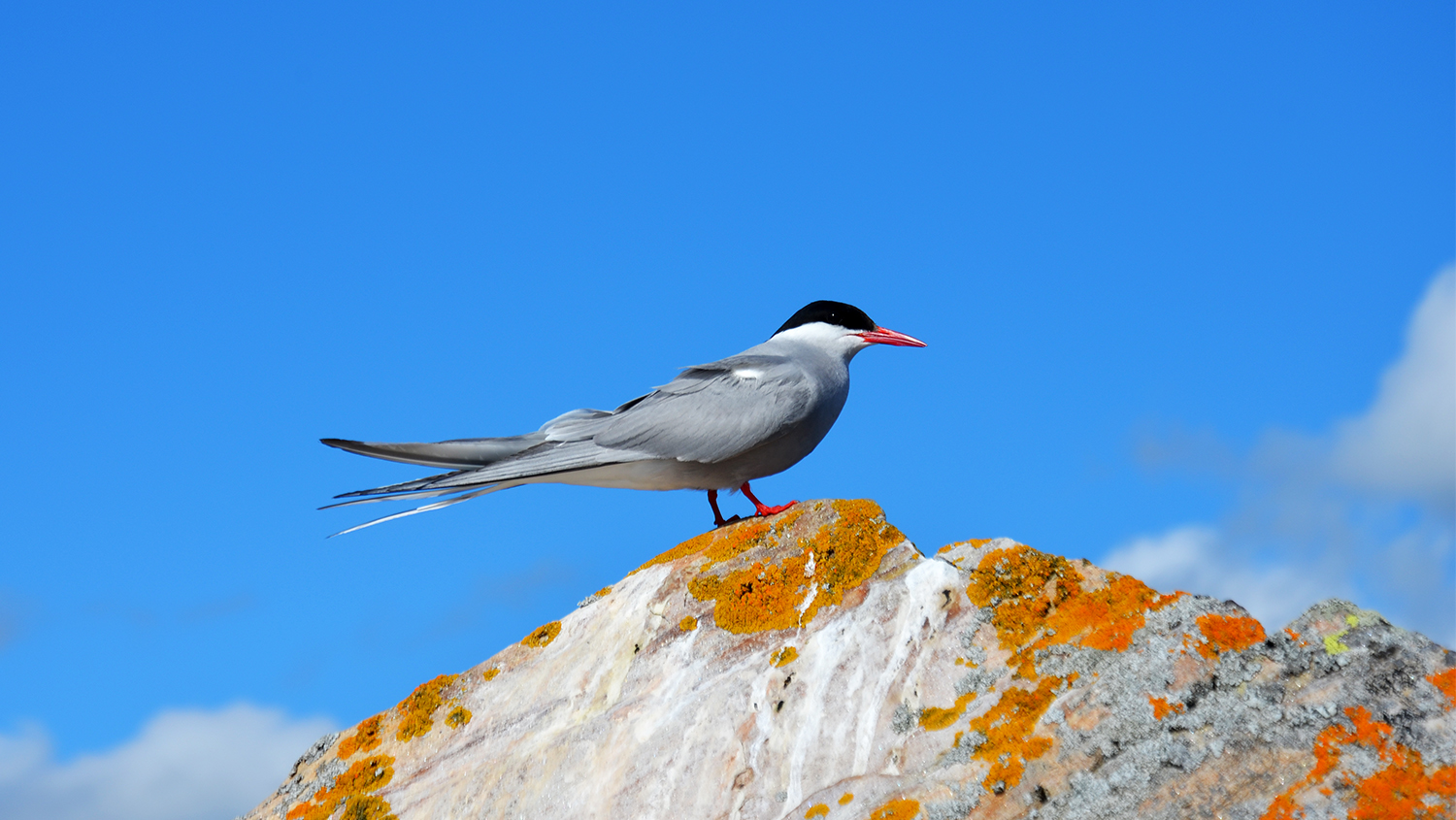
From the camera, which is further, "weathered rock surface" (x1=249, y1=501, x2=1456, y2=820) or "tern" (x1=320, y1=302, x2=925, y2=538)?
"tern" (x1=320, y1=302, x2=925, y2=538)

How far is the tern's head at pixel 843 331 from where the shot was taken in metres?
8.44

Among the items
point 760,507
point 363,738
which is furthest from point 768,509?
point 363,738

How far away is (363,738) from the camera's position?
19.4 ft

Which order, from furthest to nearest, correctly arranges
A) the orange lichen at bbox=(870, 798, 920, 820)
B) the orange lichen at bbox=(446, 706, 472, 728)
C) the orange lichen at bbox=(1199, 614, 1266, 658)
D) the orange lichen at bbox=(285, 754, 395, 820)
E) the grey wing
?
the grey wing < the orange lichen at bbox=(446, 706, 472, 728) < the orange lichen at bbox=(285, 754, 395, 820) < the orange lichen at bbox=(1199, 614, 1266, 658) < the orange lichen at bbox=(870, 798, 920, 820)

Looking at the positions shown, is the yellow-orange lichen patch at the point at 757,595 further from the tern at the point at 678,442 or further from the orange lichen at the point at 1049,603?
the tern at the point at 678,442

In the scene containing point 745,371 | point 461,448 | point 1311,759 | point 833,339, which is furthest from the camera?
point 833,339

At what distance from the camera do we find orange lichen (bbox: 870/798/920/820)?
4.13 meters

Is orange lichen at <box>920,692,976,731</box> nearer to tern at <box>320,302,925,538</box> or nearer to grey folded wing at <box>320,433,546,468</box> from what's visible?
tern at <box>320,302,925,538</box>

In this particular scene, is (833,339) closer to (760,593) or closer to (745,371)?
(745,371)

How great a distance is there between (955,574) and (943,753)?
0.87 m

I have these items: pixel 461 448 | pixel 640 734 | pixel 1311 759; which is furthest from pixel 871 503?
pixel 461 448

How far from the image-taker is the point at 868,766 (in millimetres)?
4480

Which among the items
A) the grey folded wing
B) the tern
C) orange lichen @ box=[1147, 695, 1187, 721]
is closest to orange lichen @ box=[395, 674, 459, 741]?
the tern

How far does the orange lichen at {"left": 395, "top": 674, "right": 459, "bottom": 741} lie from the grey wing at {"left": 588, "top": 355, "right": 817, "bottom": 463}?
76.7 inches
